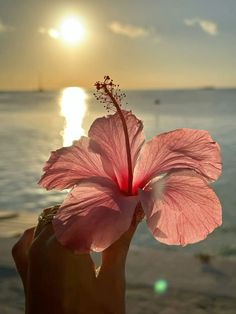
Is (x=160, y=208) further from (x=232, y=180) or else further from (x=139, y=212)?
(x=232, y=180)

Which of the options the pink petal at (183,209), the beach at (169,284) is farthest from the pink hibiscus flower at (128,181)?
the beach at (169,284)

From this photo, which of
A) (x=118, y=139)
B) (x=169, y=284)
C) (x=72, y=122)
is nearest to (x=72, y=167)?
(x=118, y=139)

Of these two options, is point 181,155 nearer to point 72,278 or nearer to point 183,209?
point 183,209

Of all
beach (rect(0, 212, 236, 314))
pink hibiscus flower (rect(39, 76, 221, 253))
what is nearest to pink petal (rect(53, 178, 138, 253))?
pink hibiscus flower (rect(39, 76, 221, 253))

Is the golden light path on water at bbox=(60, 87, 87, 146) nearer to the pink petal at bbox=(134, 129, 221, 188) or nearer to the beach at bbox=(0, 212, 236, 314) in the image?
the pink petal at bbox=(134, 129, 221, 188)

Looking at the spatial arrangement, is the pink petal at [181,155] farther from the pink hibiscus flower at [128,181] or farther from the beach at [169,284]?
the beach at [169,284]
